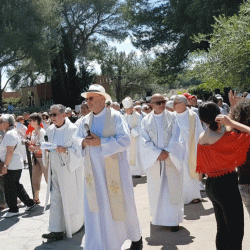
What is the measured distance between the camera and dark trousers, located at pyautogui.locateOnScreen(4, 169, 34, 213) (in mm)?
7117

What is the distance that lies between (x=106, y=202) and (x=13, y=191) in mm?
3039

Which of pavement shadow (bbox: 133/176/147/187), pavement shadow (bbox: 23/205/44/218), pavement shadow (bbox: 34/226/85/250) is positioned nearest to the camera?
pavement shadow (bbox: 34/226/85/250)

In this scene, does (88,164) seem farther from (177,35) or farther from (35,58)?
(35,58)

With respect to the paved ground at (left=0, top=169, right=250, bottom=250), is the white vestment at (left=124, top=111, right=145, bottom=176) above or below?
above

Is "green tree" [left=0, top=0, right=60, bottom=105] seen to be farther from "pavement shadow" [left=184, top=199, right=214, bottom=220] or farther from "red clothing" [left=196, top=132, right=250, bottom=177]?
"red clothing" [left=196, top=132, right=250, bottom=177]

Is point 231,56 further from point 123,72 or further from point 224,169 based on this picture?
point 123,72

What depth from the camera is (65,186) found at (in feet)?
18.4

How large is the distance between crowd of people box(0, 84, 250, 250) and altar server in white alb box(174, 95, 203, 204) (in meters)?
0.02

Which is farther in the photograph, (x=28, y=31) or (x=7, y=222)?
(x=28, y=31)

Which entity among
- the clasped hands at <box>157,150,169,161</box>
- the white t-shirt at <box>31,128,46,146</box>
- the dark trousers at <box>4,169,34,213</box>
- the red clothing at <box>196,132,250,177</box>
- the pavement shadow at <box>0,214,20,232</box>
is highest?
the white t-shirt at <box>31,128,46,146</box>

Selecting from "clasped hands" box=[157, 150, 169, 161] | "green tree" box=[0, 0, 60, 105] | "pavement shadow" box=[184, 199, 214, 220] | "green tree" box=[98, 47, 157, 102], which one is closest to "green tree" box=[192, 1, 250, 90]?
"clasped hands" box=[157, 150, 169, 161]

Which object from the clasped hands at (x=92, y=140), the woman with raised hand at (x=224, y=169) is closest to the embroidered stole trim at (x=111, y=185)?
the clasped hands at (x=92, y=140)

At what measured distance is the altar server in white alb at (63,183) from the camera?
18.2 feet

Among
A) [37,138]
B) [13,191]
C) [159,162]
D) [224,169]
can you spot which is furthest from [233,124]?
[37,138]
